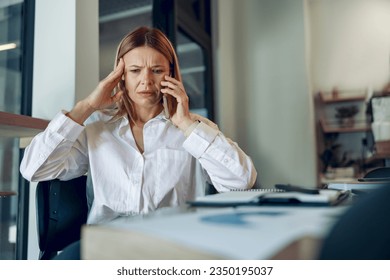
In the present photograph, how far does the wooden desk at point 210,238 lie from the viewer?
0.86ft

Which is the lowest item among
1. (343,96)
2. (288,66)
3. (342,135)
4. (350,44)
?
(342,135)

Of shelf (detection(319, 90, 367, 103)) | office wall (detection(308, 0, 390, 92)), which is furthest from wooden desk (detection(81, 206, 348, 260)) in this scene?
office wall (detection(308, 0, 390, 92))

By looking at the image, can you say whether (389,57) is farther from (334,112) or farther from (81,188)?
(81,188)

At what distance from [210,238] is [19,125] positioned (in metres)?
0.77

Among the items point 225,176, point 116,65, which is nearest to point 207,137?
point 225,176

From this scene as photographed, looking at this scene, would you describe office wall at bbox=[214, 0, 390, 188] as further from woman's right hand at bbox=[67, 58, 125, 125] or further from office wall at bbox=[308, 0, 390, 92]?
woman's right hand at bbox=[67, 58, 125, 125]

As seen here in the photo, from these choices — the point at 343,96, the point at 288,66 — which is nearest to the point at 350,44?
the point at 343,96

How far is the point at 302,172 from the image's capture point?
9.70 feet

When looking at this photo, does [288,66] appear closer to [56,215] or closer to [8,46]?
[8,46]

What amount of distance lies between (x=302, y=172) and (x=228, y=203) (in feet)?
8.69

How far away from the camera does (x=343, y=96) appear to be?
10.4 feet

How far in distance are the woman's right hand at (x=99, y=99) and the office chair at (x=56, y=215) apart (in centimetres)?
16

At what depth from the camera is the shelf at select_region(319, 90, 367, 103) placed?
309cm

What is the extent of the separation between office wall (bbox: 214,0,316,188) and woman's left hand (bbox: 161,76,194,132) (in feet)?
6.41
